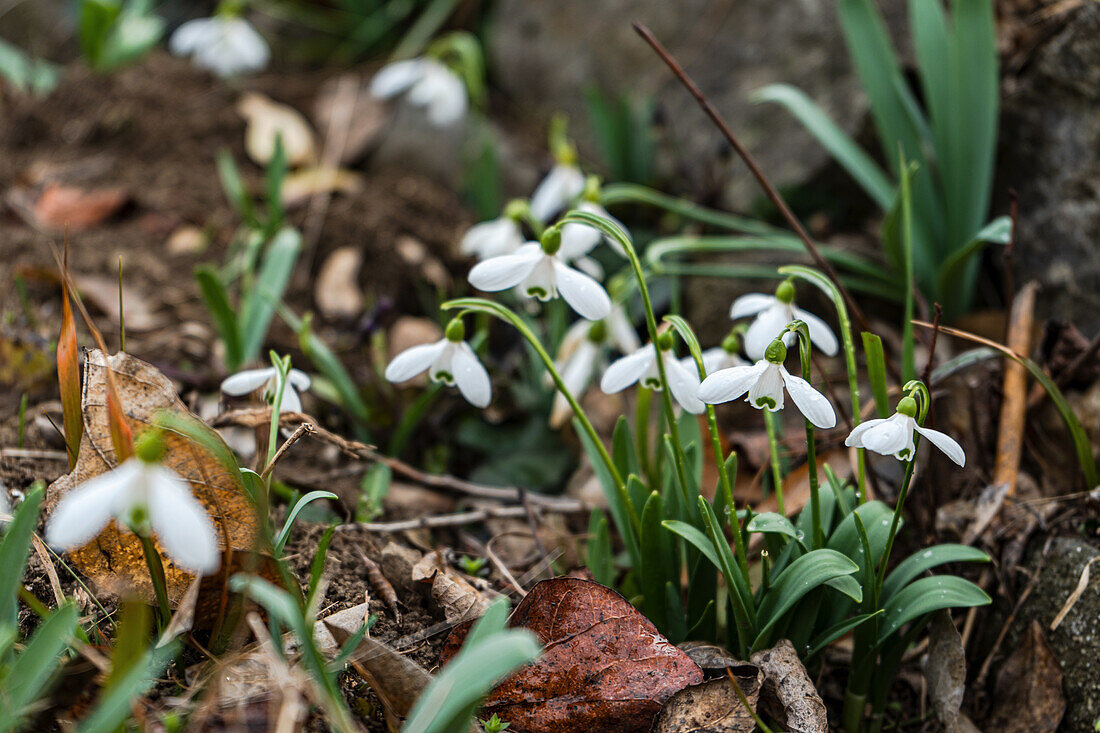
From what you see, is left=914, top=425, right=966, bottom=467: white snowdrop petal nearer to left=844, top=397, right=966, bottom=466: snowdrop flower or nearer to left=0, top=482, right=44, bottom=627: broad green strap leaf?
left=844, top=397, right=966, bottom=466: snowdrop flower

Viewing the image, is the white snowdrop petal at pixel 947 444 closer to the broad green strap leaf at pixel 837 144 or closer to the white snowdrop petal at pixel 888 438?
the white snowdrop petal at pixel 888 438

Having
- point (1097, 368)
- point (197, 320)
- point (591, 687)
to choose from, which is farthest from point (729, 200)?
point (591, 687)

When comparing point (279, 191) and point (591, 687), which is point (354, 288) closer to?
point (279, 191)

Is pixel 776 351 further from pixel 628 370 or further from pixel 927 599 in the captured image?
pixel 927 599

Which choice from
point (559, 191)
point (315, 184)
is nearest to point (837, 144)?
point (559, 191)

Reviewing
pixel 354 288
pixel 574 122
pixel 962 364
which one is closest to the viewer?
pixel 962 364

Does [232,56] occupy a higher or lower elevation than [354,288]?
higher

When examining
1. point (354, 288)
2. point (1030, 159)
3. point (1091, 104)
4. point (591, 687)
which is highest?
point (1091, 104)
